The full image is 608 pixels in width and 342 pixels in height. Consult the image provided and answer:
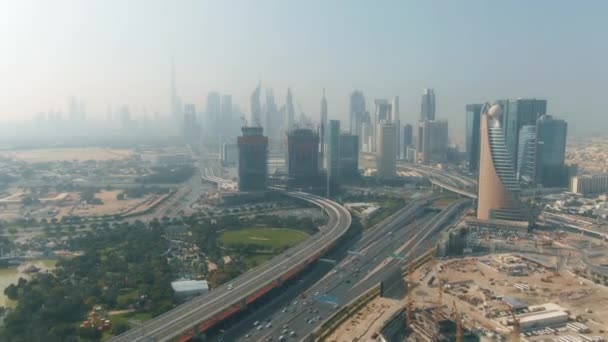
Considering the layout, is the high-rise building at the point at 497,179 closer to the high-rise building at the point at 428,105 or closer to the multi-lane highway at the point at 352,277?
the multi-lane highway at the point at 352,277

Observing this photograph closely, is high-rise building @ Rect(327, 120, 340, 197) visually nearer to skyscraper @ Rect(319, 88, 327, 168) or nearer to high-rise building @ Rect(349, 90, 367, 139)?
skyscraper @ Rect(319, 88, 327, 168)

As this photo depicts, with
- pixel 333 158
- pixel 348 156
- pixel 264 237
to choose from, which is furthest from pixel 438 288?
pixel 348 156

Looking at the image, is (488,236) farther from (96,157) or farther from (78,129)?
(78,129)

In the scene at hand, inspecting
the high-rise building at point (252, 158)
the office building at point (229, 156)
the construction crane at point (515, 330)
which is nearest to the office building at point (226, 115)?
the office building at point (229, 156)

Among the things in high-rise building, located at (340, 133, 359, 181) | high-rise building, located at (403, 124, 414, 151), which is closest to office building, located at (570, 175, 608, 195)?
high-rise building, located at (340, 133, 359, 181)

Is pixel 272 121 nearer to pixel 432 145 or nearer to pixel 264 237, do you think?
pixel 432 145
